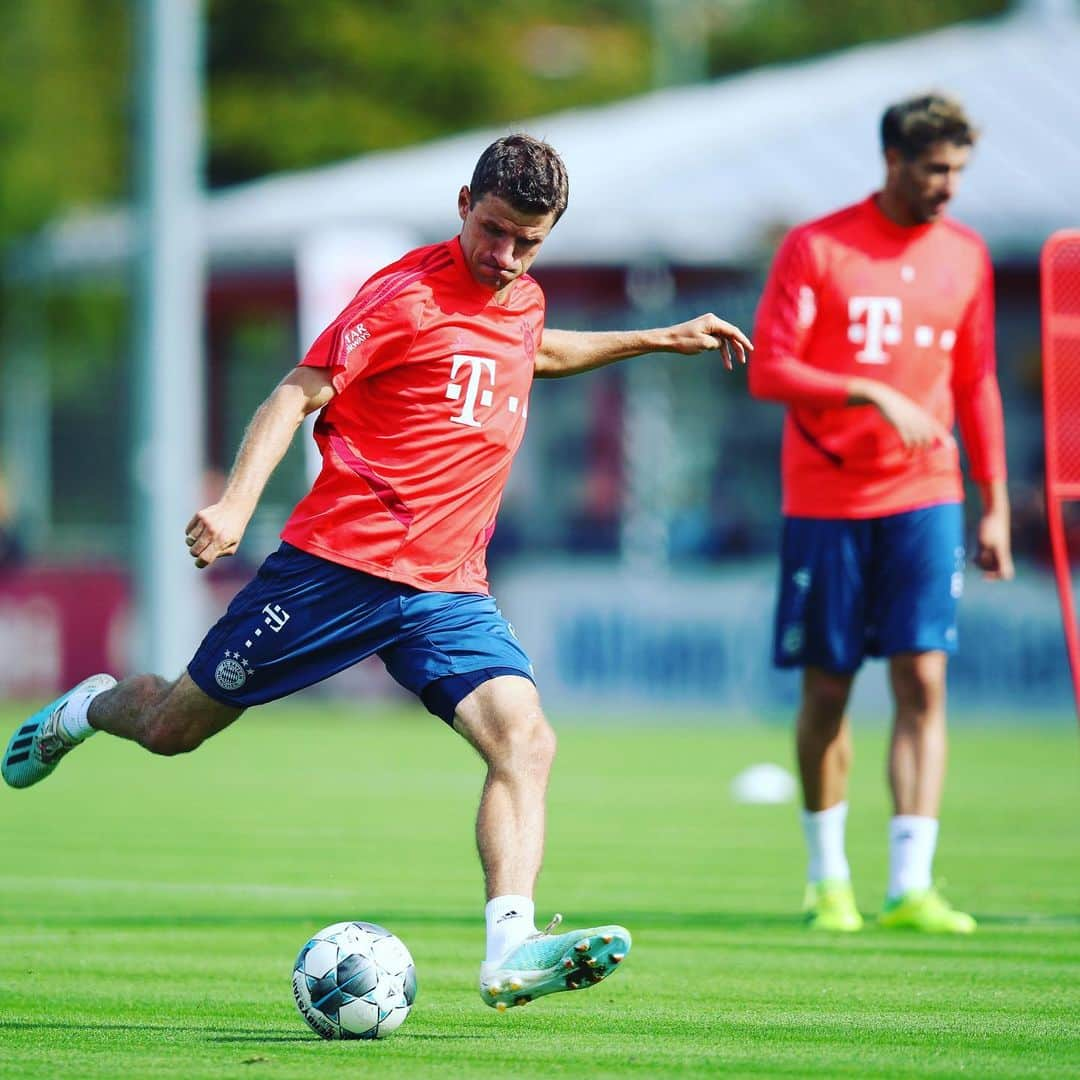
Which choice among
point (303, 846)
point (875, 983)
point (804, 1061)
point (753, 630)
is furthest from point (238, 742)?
point (804, 1061)

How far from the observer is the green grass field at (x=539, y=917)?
5805mm

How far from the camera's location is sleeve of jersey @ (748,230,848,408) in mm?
8180

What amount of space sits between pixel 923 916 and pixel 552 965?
269 cm

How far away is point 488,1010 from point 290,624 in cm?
115

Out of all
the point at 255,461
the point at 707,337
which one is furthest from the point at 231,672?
the point at 707,337

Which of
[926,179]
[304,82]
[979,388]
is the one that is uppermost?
[304,82]

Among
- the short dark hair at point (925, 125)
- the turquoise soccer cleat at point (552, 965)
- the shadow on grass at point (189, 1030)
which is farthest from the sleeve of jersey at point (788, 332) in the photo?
the shadow on grass at point (189, 1030)

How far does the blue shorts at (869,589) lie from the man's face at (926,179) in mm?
1020

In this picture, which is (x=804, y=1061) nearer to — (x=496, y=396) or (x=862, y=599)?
(x=496, y=396)

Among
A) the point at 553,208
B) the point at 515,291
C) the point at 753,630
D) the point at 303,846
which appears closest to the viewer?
the point at 553,208

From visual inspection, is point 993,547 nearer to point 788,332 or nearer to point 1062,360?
point 1062,360

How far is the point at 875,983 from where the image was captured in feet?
22.9

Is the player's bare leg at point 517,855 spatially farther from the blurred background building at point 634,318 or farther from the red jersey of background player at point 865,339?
the blurred background building at point 634,318

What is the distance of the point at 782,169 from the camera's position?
2445 cm
